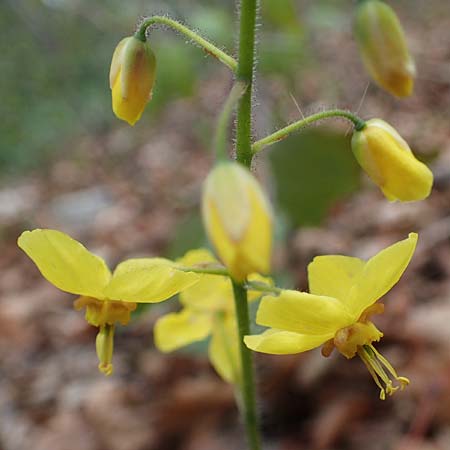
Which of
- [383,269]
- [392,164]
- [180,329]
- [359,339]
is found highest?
[392,164]

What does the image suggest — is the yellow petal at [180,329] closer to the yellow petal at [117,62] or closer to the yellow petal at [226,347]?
the yellow petal at [226,347]

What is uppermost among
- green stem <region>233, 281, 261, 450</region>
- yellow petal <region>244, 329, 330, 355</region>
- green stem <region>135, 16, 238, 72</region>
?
green stem <region>135, 16, 238, 72</region>

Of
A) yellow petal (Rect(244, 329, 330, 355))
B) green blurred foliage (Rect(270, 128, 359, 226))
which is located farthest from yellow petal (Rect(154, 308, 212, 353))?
green blurred foliage (Rect(270, 128, 359, 226))

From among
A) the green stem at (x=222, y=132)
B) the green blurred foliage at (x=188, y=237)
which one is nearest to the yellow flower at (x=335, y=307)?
the green stem at (x=222, y=132)

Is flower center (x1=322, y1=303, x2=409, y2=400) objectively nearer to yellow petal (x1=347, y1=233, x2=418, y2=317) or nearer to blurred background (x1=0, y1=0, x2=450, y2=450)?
yellow petal (x1=347, y1=233, x2=418, y2=317)

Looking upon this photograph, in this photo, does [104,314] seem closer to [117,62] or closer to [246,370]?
[246,370]

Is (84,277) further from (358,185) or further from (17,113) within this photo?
(17,113)

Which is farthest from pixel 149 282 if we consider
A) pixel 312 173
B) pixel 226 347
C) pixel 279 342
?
pixel 312 173
